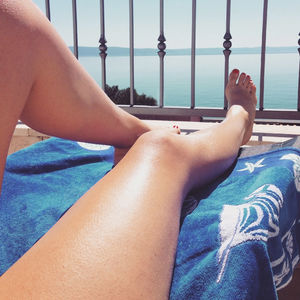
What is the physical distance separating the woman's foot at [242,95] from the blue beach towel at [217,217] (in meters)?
0.42

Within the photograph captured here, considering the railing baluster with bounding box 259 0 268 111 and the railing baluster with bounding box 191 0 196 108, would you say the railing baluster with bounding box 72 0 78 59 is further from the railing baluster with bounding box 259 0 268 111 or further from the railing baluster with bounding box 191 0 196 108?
the railing baluster with bounding box 259 0 268 111

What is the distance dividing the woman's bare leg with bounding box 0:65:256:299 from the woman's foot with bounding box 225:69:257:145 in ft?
2.81

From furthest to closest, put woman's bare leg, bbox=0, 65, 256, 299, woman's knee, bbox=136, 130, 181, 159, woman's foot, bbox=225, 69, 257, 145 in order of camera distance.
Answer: woman's foot, bbox=225, 69, 257, 145 < woman's knee, bbox=136, 130, 181, 159 < woman's bare leg, bbox=0, 65, 256, 299

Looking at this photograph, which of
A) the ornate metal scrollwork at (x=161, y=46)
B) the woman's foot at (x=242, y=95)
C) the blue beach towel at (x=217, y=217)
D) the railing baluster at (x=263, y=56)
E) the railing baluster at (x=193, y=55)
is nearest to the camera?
the blue beach towel at (x=217, y=217)

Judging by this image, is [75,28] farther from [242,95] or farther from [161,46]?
[242,95]

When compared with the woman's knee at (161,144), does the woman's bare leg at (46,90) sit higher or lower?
higher

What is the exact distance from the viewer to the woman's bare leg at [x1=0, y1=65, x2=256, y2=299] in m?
0.46

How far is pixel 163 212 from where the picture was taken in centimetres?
64

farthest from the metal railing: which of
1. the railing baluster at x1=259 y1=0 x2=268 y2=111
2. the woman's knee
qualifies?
the woman's knee

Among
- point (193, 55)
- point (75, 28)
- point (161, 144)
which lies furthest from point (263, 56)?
point (161, 144)

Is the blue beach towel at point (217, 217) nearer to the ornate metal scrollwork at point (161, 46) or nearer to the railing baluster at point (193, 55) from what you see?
the railing baluster at point (193, 55)

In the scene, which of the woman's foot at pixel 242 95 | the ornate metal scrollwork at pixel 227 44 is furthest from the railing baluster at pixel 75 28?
the woman's foot at pixel 242 95

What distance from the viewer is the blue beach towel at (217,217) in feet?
1.91

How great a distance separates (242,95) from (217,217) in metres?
1.25
